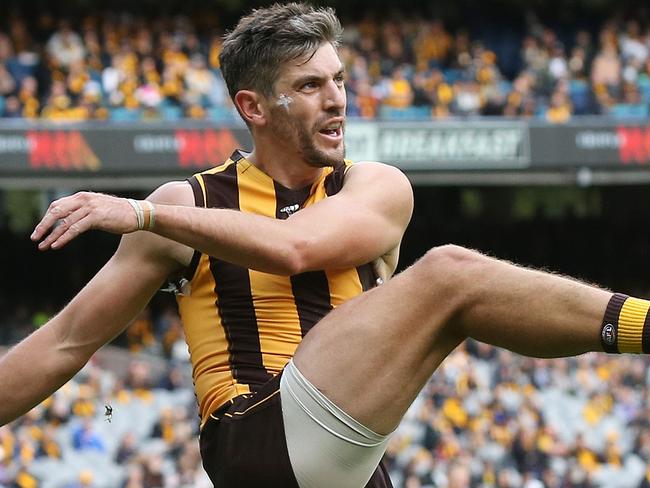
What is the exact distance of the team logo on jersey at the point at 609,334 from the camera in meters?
3.33

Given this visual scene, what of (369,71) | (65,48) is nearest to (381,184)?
(65,48)

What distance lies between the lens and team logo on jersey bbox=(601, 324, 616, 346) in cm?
333

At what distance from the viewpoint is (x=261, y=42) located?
409cm

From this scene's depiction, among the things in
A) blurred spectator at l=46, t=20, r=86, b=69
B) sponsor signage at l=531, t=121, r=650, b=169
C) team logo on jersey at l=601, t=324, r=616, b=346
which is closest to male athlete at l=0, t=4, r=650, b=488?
team logo on jersey at l=601, t=324, r=616, b=346

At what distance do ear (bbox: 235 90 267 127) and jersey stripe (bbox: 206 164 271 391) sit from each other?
51cm

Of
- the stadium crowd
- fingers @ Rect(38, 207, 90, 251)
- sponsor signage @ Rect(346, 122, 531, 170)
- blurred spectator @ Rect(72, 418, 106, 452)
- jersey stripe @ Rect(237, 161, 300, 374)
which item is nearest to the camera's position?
fingers @ Rect(38, 207, 90, 251)

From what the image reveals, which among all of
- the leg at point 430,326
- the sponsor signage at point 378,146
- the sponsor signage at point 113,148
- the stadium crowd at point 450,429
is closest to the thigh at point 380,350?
the leg at point 430,326

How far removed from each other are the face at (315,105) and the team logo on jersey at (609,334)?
1.13 meters

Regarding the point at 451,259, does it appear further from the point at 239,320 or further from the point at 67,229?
the point at 67,229

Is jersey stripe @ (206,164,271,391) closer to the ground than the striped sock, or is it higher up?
closer to the ground

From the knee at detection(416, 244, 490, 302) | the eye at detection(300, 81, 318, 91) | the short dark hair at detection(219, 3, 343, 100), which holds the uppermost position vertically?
the short dark hair at detection(219, 3, 343, 100)

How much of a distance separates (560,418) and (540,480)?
230 cm

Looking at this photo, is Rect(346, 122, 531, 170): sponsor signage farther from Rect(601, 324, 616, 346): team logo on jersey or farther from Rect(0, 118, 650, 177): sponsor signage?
Rect(601, 324, 616, 346): team logo on jersey

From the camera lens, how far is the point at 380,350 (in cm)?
356
